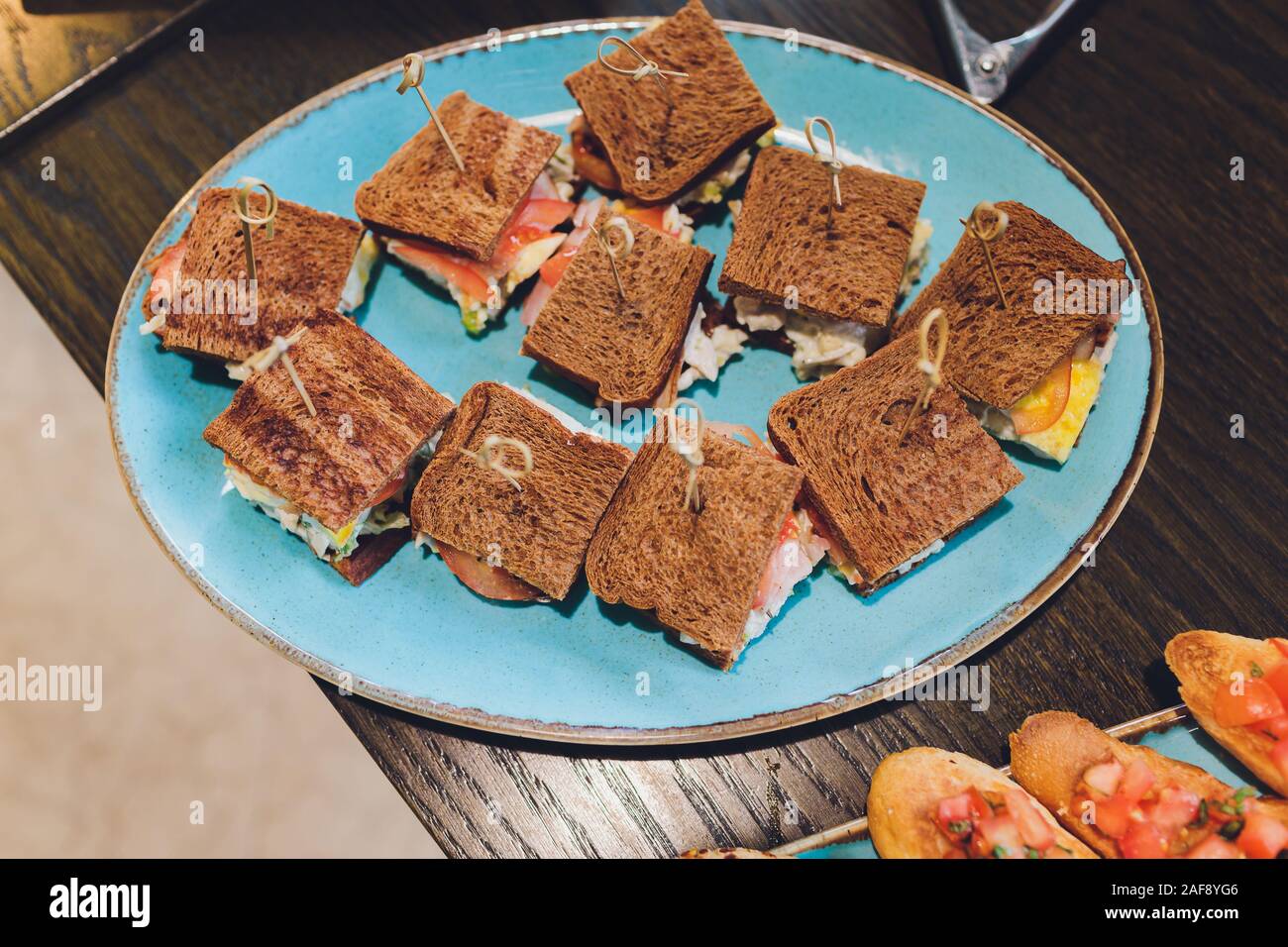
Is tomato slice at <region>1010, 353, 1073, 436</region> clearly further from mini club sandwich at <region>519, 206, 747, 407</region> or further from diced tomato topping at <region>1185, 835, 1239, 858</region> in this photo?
diced tomato topping at <region>1185, 835, 1239, 858</region>

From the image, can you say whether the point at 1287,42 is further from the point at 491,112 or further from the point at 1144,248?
the point at 491,112

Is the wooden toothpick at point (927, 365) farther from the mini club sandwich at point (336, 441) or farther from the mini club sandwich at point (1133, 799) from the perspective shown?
the mini club sandwich at point (336, 441)

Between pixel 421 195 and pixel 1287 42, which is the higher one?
pixel 1287 42

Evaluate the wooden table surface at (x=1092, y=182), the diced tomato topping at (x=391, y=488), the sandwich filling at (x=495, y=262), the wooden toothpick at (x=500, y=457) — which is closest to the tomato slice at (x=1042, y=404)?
the wooden table surface at (x=1092, y=182)

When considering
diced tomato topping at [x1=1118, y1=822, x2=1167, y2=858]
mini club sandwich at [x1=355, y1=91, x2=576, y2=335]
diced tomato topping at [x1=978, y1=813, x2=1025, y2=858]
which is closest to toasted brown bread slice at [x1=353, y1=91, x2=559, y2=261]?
mini club sandwich at [x1=355, y1=91, x2=576, y2=335]
